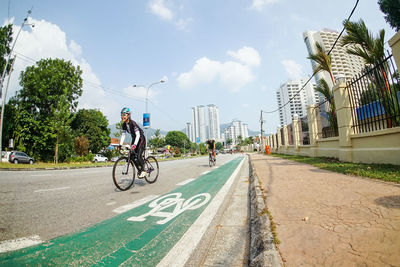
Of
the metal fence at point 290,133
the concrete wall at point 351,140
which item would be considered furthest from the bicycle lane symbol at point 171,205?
the metal fence at point 290,133

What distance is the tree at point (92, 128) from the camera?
36219 millimetres

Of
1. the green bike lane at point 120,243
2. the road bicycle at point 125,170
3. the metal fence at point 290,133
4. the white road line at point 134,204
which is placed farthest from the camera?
the metal fence at point 290,133

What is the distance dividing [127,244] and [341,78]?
9173 mm

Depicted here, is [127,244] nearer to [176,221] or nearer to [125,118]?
[176,221]

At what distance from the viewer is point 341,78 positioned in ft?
25.2

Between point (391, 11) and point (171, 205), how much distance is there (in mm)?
31863

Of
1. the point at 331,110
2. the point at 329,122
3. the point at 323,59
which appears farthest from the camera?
the point at 323,59

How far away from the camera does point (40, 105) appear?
28234 mm

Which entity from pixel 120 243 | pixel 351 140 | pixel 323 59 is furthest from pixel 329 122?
pixel 120 243

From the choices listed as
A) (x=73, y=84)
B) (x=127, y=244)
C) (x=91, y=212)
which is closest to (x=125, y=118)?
(x=91, y=212)

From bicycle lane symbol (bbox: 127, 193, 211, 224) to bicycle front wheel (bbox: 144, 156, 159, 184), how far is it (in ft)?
6.00

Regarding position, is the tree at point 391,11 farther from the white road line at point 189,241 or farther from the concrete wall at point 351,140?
the white road line at point 189,241

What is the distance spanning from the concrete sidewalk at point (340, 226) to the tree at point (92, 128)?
39.2m

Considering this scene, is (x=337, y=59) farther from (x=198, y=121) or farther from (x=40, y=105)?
(x=40, y=105)
